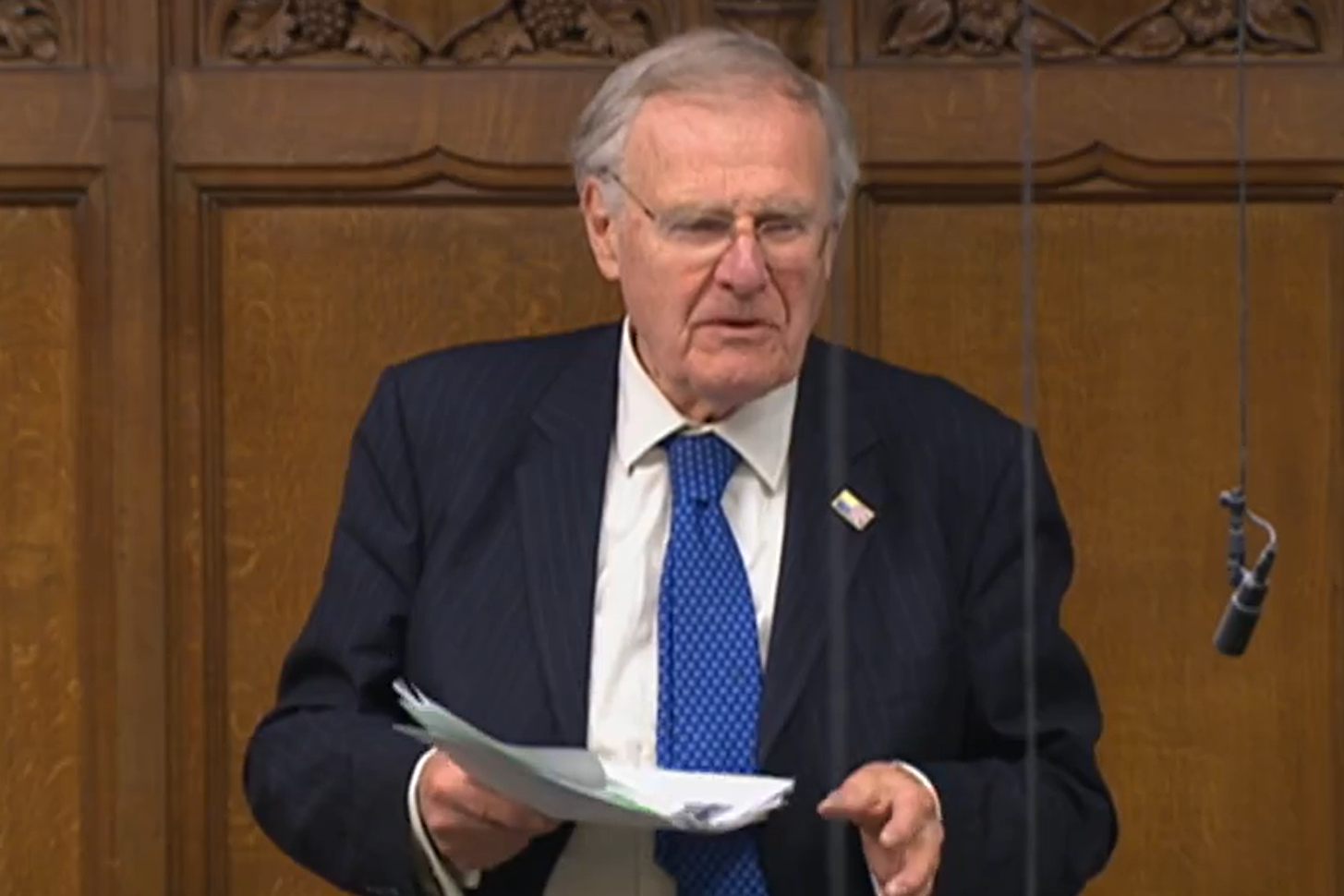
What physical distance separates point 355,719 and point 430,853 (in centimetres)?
11

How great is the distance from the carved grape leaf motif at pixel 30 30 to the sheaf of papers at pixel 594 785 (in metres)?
1.02

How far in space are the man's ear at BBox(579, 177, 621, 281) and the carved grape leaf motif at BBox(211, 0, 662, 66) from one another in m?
0.65

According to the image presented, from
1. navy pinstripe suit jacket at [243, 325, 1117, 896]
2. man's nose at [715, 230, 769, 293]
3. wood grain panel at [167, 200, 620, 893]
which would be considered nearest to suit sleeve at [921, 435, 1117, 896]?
navy pinstripe suit jacket at [243, 325, 1117, 896]

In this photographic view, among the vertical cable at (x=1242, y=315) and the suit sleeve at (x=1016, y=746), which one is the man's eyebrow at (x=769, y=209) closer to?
the suit sleeve at (x=1016, y=746)

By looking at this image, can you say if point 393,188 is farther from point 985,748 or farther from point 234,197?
point 985,748

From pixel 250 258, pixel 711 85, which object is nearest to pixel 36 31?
pixel 250 258

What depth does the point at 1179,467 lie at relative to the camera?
2469 millimetres

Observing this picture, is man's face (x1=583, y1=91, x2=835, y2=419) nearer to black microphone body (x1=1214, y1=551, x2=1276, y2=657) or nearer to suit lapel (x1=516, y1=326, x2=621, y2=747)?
suit lapel (x1=516, y1=326, x2=621, y2=747)

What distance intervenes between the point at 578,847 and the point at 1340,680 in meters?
0.80

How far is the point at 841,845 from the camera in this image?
198 cm

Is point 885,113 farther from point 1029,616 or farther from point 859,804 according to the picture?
point 859,804

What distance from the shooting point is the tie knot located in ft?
6.81

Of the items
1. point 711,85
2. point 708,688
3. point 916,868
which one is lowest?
point 916,868

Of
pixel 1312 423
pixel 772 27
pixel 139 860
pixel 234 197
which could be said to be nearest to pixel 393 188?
pixel 234 197
